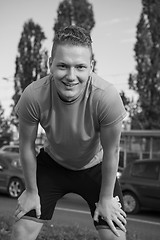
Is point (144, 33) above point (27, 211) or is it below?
above

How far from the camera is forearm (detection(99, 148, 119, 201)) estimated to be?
314 cm

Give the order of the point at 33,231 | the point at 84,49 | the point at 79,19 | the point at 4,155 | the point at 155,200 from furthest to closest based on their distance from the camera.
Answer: the point at 79,19
the point at 4,155
the point at 155,200
the point at 33,231
the point at 84,49

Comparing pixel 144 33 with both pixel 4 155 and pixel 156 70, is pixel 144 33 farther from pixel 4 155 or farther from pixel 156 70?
pixel 4 155

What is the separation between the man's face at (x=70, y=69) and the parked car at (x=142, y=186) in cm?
782

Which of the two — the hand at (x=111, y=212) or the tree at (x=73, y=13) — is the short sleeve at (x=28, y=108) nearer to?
the hand at (x=111, y=212)

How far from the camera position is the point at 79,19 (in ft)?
99.0

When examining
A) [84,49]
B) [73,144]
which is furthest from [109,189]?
[84,49]

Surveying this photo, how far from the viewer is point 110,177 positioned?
3.18 meters

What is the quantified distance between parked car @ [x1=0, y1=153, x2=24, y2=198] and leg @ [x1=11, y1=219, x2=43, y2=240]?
9.72 metres

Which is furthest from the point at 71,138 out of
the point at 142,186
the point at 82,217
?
the point at 142,186

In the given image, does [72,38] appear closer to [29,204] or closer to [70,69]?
[70,69]

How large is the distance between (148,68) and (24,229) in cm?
2473

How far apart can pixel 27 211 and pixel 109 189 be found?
2.12 feet

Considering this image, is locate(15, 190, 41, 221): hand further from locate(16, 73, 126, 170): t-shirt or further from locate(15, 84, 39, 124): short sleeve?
locate(15, 84, 39, 124): short sleeve
